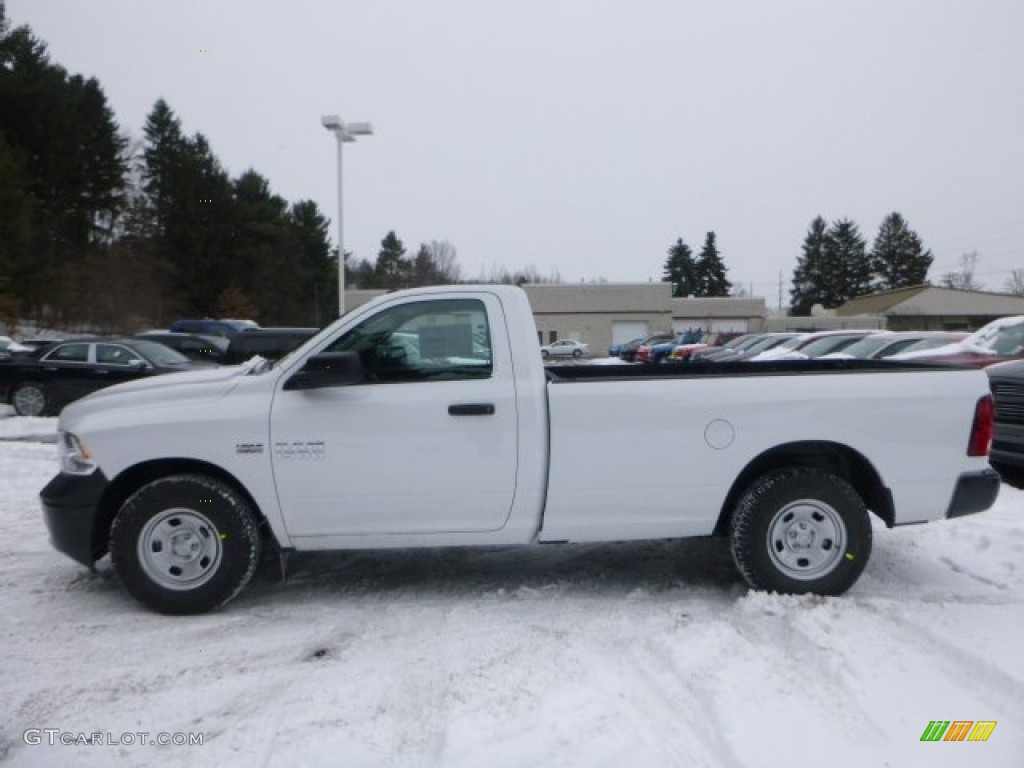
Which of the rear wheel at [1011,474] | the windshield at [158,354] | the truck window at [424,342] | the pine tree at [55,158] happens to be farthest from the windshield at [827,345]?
the pine tree at [55,158]

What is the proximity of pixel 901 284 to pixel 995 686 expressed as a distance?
9661 centimetres

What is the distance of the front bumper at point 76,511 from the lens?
188 inches

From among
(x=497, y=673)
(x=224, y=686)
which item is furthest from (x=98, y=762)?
(x=497, y=673)

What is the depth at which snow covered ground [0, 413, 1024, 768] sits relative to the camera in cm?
336

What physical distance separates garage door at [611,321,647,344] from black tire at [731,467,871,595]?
Answer: 55.2 m

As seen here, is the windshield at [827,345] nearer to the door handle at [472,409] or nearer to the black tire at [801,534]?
the black tire at [801,534]

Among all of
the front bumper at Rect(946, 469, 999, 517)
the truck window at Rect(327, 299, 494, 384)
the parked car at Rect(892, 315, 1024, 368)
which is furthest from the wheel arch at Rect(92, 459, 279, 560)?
the parked car at Rect(892, 315, 1024, 368)

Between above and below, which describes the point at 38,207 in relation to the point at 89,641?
above

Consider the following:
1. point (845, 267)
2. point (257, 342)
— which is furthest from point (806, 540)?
point (845, 267)

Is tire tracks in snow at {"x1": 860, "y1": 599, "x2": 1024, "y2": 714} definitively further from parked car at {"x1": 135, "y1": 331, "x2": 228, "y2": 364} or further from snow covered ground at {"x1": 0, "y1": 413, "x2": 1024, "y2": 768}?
parked car at {"x1": 135, "y1": 331, "x2": 228, "y2": 364}

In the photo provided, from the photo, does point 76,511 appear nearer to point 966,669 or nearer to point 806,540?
point 806,540

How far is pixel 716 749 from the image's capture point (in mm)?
3303

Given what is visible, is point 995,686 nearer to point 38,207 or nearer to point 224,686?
point 224,686

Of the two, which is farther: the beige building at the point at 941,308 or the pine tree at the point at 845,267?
the pine tree at the point at 845,267
